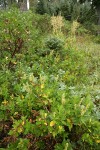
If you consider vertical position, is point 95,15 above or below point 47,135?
below

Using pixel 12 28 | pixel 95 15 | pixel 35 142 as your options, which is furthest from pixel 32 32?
pixel 95 15

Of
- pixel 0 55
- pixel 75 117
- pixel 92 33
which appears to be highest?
pixel 75 117

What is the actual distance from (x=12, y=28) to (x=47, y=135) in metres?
3.03

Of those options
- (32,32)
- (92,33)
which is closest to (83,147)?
(32,32)

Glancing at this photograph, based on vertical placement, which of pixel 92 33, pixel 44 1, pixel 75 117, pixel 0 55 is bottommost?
pixel 92 33

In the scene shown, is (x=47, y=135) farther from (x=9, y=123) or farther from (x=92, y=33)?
(x=92, y=33)

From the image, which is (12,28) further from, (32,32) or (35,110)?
(35,110)

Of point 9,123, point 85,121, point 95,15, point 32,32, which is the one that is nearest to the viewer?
point 85,121

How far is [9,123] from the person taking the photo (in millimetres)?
3430

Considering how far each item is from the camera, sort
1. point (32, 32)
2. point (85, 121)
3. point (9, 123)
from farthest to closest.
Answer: point (32, 32) → point (9, 123) → point (85, 121)

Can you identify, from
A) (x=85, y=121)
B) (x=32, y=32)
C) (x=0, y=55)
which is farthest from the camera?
(x=32, y=32)

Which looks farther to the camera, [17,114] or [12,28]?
[12,28]

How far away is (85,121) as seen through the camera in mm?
2895

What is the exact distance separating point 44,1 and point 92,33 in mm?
3414
